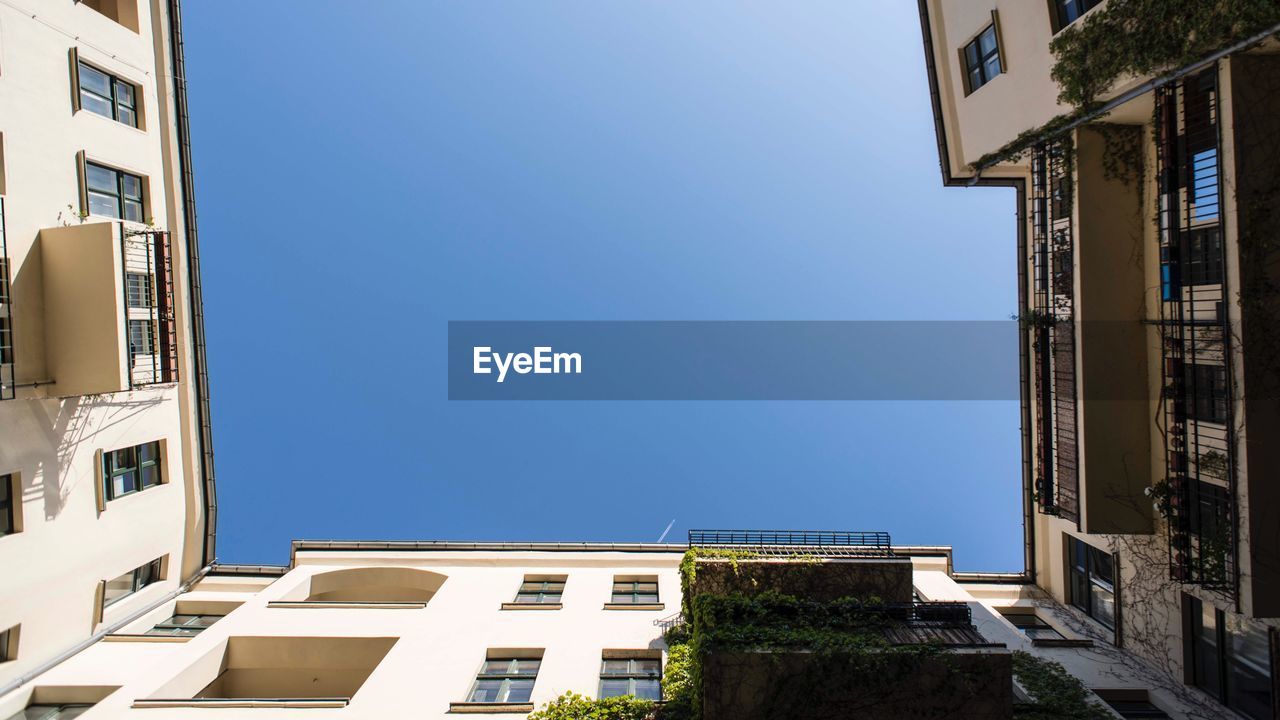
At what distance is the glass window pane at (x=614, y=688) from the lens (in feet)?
47.4

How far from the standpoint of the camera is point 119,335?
14664mm

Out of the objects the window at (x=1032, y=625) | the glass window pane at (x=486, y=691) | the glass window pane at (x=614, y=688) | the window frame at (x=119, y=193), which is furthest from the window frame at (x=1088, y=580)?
the window frame at (x=119, y=193)

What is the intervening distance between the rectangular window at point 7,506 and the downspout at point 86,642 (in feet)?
12.5

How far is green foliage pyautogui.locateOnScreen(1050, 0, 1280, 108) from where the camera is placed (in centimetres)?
1094

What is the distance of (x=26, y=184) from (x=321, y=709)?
15.0 m

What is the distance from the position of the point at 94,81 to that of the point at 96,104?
67 cm

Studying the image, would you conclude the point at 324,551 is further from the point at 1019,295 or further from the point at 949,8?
the point at 949,8

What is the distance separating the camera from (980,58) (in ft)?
59.7

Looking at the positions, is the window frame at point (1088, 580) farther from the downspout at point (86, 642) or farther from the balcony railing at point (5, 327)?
the balcony railing at point (5, 327)

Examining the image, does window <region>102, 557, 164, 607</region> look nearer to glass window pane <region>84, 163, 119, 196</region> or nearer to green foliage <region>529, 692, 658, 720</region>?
glass window pane <region>84, 163, 119, 196</region>

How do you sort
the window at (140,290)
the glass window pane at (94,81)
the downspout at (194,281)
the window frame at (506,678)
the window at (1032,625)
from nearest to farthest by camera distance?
1. the window frame at (506,678)
2. the glass window pane at (94,81)
3. the window at (140,290)
4. the window at (1032,625)
5. the downspout at (194,281)

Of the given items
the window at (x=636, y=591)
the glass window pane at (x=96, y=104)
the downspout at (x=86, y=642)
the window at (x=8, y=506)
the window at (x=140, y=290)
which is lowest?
the window at (x=636, y=591)

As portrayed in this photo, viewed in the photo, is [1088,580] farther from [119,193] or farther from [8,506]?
[119,193]

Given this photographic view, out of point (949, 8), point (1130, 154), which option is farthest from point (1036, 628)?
point (949, 8)
